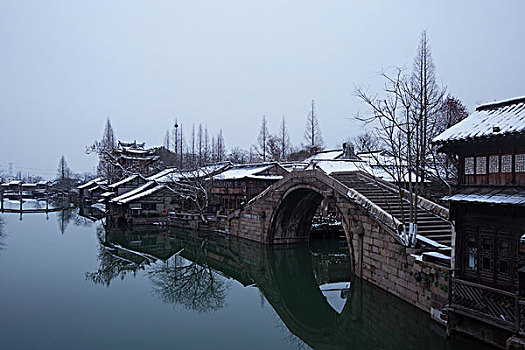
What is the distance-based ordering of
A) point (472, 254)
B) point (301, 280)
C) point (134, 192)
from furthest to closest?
point (134, 192)
point (301, 280)
point (472, 254)

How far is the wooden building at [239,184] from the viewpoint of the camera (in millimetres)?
30203

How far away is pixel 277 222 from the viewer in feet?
78.9

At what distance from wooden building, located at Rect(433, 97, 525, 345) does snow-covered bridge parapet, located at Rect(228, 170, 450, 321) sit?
0.80 m

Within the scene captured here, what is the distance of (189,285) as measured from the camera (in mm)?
17609

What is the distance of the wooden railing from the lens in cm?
795

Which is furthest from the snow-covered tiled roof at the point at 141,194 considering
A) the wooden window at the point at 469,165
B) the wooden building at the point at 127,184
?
the wooden window at the point at 469,165

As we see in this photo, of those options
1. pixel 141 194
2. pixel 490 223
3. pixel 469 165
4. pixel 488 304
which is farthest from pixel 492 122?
pixel 141 194

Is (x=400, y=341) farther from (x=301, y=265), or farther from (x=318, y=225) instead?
(x=318, y=225)

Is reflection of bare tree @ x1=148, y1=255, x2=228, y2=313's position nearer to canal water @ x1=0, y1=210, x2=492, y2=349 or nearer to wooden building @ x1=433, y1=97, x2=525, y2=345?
canal water @ x1=0, y1=210, x2=492, y2=349

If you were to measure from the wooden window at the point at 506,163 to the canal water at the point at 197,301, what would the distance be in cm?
422

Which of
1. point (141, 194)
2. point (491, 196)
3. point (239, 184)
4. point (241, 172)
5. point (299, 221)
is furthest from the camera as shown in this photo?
point (141, 194)

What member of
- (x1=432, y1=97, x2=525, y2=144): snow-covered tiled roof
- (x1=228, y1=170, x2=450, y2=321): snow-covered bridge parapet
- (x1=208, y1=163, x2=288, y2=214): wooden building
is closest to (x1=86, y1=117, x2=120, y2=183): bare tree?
(x1=208, y1=163, x2=288, y2=214): wooden building

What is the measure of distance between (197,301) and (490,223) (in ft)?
35.2

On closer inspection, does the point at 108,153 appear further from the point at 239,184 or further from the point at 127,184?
the point at 239,184
